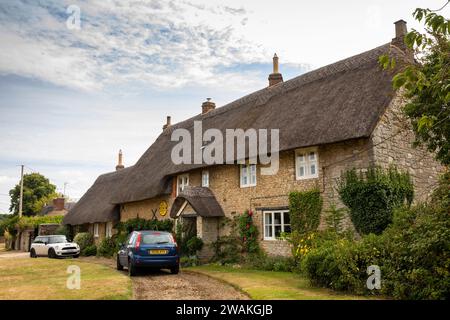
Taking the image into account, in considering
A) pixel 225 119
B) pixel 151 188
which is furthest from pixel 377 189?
pixel 151 188

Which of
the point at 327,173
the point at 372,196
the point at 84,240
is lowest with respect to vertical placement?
the point at 84,240

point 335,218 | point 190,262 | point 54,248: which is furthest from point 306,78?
point 54,248

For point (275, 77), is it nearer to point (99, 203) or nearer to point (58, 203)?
point (99, 203)

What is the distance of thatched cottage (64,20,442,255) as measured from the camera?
551 inches

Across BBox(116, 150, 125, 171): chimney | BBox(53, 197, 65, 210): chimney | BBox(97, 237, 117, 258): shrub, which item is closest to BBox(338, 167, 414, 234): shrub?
BBox(97, 237, 117, 258): shrub

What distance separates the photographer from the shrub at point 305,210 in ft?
47.7

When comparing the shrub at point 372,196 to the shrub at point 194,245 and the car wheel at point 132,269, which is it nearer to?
the shrub at point 194,245

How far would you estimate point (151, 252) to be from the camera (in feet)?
44.2

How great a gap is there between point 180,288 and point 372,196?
21.8 ft

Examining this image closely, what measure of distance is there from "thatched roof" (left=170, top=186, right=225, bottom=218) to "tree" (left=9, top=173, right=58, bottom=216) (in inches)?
1814

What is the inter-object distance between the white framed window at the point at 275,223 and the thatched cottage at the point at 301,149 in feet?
0.13

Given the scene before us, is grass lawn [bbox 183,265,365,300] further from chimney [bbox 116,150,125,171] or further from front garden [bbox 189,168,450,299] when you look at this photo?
chimney [bbox 116,150,125,171]

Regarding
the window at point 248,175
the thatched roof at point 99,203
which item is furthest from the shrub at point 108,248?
the window at point 248,175
